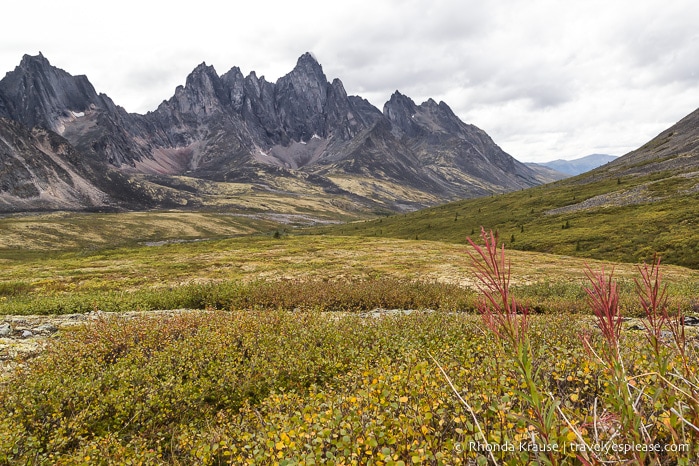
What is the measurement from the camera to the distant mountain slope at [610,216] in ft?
168

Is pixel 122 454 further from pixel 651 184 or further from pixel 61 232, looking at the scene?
pixel 61 232

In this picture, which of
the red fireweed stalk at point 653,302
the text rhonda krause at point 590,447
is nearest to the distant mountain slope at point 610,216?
the text rhonda krause at point 590,447

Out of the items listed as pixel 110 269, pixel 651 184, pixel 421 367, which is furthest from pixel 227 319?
pixel 651 184

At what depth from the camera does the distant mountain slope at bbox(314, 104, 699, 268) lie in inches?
2016

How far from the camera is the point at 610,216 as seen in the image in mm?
71375

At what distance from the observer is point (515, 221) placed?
3487 inches

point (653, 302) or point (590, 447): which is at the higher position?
point (653, 302)

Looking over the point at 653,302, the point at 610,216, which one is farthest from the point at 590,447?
the point at 610,216

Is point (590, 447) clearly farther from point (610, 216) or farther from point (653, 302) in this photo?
point (610, 216)

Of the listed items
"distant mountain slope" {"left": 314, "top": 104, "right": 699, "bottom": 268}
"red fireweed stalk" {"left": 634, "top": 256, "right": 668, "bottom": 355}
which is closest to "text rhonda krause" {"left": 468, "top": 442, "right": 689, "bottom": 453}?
"red fireweed stalk" {"left": 634, "top": 256, "right": 668, "bottom": 355}

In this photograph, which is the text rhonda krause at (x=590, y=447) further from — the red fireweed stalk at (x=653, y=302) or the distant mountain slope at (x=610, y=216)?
the distant mountain slope at (x=610, y=216)

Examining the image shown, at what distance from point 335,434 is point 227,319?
9.72 metres

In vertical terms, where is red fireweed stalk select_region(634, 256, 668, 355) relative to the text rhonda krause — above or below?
above

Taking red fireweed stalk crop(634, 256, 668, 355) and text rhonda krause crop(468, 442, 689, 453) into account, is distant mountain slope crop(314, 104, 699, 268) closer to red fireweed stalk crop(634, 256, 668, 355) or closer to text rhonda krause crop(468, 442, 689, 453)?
text rhonda krause crop(468, 442, 689, 453)
